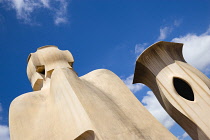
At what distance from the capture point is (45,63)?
14.5ft

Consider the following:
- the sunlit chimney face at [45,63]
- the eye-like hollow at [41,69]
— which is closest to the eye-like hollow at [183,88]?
the sunlit chimney face at [45,63]

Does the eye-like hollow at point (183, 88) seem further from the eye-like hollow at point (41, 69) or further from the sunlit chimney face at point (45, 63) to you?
the eye-like hollow at point (41, 69)

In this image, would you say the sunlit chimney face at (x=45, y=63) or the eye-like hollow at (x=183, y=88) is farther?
the sunlit chimney face at (x=45, y=63)

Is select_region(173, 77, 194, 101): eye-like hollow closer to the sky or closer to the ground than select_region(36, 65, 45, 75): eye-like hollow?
closer to the ground

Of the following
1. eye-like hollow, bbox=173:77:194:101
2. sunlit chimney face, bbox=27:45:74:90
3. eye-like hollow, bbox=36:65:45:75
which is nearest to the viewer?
eye-like hollow, bbox=173:77:194:101

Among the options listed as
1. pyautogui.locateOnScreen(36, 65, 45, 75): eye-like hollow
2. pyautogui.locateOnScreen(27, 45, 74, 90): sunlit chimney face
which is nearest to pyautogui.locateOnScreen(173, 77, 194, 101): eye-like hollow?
pyautogui.locateOnScreen(27, 45, 74, 90): sunlit chimney face

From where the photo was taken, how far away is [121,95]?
3.71m

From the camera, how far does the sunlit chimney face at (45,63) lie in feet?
14.3

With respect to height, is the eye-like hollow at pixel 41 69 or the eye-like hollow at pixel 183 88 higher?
the eye-like hollow at pixel 41 69

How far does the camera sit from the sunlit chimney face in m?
4.36

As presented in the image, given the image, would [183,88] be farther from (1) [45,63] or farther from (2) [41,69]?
(2) [41,69]

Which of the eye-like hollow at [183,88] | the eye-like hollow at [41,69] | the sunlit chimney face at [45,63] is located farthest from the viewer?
the eye-like hollow at [41,69]

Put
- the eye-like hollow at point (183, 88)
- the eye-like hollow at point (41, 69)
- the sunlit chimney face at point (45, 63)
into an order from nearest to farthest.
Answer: the eye-like hollow at point (183, 88) → the sunlit chimney face at point (45, 63) → the eye-like hollow at point (41, 69)

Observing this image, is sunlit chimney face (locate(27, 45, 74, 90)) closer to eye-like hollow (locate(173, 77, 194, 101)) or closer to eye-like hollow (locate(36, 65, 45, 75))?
eye-like hollow (locate(36, 65, 45, 75))
